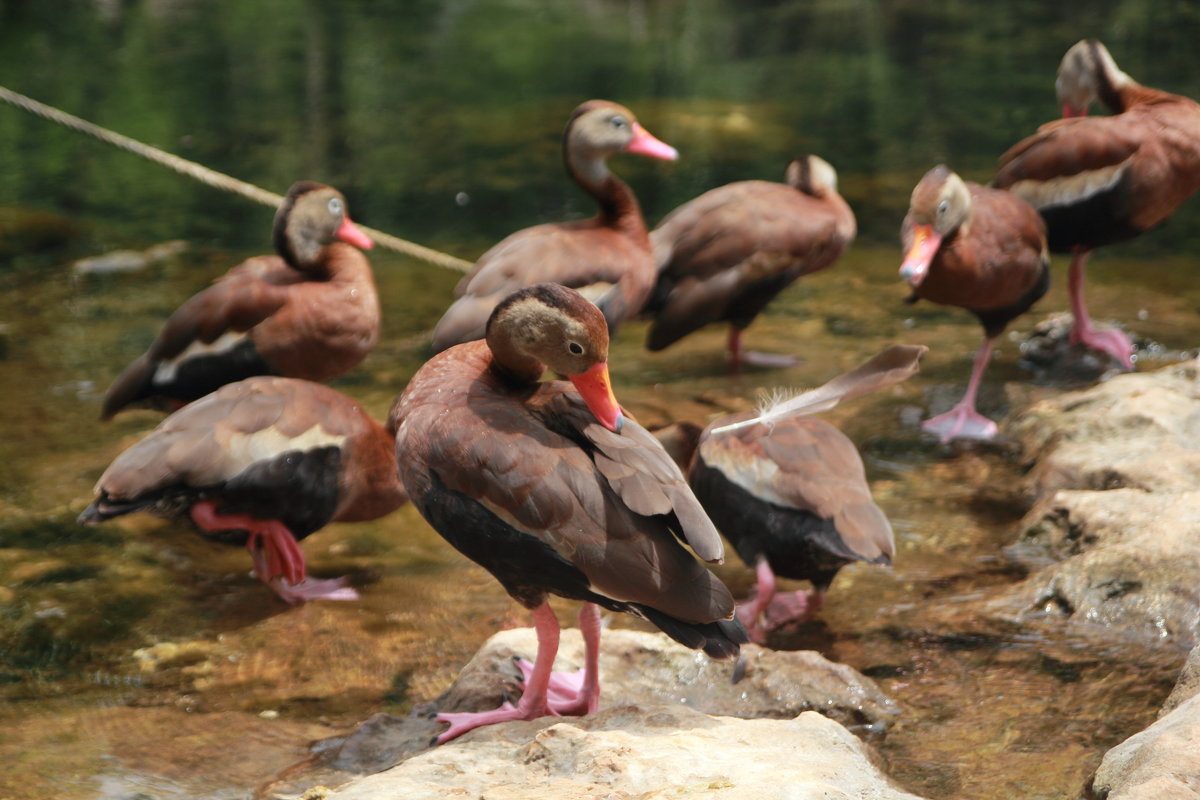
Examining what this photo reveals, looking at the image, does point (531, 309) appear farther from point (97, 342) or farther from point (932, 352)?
point (97, 342)

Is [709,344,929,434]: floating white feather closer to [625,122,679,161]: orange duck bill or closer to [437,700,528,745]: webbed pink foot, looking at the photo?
[437,700,528,745]: webbed pink foot

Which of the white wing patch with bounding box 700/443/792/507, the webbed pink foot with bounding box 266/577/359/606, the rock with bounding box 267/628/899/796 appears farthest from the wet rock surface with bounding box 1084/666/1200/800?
the webbed pink foot with bounding box 266/577/359/606

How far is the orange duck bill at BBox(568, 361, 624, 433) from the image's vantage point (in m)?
3.51

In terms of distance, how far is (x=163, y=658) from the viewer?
428 cm

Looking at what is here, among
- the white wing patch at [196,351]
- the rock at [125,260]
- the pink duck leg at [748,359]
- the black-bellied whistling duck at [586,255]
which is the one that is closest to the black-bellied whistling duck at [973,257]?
the pink duck leg at [748,359]

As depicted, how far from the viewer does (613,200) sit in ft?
20.9

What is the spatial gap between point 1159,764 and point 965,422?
3.45 m

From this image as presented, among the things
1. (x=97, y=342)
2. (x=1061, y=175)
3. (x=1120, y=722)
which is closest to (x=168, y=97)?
(x=97, y=342)

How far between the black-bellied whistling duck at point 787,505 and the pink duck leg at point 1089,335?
2.53 metres

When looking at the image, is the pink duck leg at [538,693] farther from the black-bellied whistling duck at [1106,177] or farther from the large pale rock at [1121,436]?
the black-bellied whistling duck at [1106,177]

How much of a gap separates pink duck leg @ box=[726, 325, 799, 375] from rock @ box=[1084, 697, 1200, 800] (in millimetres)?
4051

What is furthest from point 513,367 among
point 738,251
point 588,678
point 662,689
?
point 738,251

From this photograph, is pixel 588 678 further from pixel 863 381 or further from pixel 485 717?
pixel 863 381

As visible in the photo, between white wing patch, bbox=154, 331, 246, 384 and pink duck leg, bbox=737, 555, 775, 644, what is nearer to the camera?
pink duck leg, bbox=737, 555, 775, 644
